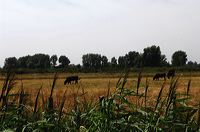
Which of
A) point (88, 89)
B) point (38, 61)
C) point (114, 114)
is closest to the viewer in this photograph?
point (114, 114)

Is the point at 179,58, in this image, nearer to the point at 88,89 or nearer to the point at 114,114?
the point at 88,89

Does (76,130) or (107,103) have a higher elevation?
(107,103)

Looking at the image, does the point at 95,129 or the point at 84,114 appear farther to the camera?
the point at 84,114

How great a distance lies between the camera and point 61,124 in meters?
4.87

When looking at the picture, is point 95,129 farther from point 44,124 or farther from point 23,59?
point 23,59

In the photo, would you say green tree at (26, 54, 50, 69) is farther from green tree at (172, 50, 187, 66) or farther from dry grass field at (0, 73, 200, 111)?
dry grass field at (0, 73, 200, 111)

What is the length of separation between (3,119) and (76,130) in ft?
2.97

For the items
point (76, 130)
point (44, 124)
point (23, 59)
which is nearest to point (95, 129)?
point (76, 130)

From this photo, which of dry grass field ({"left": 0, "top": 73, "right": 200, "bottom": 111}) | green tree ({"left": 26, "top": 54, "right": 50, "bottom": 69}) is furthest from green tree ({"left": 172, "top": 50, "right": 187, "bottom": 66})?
dry grass field ({"left": 0, "top": 73, "right": 200, "bottom": 111})

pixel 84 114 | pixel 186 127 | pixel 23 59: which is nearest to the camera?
pixel 186 127

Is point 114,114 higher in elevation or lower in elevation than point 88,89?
higher

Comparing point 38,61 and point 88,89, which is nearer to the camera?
point 88,89

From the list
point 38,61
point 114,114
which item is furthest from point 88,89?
point 38,61

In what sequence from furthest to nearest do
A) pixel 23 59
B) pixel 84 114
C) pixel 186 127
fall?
1. pixel 23 59
2. pixel 84 114
3. pixel 186 127
